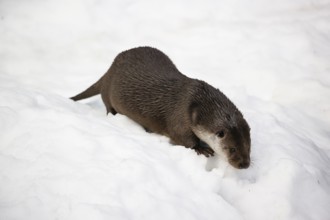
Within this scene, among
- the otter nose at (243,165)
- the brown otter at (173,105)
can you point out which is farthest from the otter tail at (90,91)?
the otter nose at (243,165)

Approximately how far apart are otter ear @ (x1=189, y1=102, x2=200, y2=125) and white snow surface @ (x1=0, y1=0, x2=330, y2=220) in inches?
11.4

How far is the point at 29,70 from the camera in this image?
14.2ft

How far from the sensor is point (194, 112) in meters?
2.82

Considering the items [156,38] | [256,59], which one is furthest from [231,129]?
[156,38]

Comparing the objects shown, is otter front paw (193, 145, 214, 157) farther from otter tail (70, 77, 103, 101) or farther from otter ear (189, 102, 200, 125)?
otter tail (70, 77, 103, 101)

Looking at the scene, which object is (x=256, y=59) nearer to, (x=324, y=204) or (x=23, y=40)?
(x=324, y=204)

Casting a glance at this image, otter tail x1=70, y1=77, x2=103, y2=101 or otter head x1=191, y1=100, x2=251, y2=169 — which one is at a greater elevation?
otter head x1=191, y1=100, x2=251, y2=169

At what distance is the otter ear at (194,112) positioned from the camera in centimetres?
280

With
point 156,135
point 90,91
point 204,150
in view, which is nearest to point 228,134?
point 204,150

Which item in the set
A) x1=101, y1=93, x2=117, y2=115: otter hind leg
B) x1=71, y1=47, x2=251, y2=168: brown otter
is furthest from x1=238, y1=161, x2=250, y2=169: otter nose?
x1=101, y1=93, x2=117, y2=115: otter hind leg

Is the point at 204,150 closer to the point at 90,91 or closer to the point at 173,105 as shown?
the point at 173,105

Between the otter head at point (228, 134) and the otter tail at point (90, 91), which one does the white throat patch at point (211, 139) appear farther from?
the otter tail at point (90, 91)

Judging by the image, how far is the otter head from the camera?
253 centimetres

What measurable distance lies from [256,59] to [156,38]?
134cm
